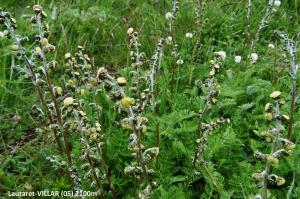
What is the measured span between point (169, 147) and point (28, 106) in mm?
1325

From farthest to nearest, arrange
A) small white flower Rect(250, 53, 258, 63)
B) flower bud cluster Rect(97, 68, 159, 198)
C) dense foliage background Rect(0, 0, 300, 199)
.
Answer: small white flower Rect(250, 53, 258, 63) < dense foliage background Rect(0, 0, 300, 199) < flower bud cluster Rect(97, 68, 159, 198)

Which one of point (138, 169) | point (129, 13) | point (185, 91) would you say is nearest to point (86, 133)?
point (138, 169)

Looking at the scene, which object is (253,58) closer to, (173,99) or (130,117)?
(173,99)

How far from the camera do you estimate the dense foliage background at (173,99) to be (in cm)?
278

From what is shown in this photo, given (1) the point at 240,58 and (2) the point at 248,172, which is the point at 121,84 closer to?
(2) the point at 248,172

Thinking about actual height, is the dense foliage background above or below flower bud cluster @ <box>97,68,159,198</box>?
below

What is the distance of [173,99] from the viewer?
3.38 meters

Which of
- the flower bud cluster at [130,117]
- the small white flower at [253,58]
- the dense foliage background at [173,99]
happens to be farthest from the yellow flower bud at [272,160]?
→ the small white flower at [253,58]

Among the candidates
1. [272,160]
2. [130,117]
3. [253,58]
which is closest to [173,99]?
[253,58]

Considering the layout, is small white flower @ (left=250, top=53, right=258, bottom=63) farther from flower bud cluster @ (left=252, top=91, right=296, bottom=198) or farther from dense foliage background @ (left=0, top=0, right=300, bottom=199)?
flower bud cluster @ (left=252, top=91, right=296, bottom=198)

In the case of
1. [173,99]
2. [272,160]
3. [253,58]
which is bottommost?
[173,99]

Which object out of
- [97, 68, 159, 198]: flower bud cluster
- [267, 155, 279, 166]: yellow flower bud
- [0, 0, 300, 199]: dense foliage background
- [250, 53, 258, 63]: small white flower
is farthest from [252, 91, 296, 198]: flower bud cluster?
[250, 53, 258, 63]: small white flower

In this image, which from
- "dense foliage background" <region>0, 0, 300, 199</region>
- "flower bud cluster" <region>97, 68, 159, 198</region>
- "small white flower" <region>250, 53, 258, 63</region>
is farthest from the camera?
"small white flower" <region>250, 53, 258, 63</region>

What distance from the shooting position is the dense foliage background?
278cm
